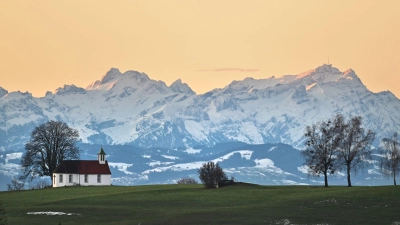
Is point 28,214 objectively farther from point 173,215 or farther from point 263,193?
point 263,193

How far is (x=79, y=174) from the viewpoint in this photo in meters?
195

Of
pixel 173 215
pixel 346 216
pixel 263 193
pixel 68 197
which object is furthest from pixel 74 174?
pixel 346 216

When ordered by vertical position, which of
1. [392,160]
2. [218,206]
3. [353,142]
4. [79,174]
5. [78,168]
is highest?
[78,168]

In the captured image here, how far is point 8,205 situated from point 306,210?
145 feet

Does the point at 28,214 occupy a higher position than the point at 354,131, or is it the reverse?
the point at 354,131

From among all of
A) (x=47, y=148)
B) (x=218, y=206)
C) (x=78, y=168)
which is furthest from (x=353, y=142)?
(x=47, y=148)

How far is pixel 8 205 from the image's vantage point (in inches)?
5325

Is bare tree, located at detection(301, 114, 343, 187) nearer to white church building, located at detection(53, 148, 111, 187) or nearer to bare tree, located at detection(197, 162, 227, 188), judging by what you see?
bare tree, located at detection(197, 162, 227, 188)

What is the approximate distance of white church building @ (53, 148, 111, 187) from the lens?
627ft

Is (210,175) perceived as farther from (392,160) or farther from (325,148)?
(392,160)

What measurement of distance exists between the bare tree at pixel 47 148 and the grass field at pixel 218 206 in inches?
1659

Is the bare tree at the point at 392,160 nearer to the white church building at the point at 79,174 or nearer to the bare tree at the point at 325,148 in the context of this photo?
the bare tree at the point at 325,148

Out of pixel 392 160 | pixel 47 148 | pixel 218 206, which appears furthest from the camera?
pixel 47 148

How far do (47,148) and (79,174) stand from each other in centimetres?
774
